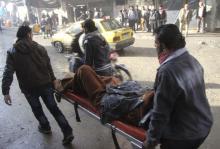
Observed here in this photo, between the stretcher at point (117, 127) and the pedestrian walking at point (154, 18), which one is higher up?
the pedestrian walking at point (154, 18)

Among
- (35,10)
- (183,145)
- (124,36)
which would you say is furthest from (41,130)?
(35,10)

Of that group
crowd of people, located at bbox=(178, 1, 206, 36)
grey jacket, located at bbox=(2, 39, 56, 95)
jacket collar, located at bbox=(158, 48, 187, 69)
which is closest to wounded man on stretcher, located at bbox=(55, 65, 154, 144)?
grey jacket, located at bbox=(2, 39, 56, 95)

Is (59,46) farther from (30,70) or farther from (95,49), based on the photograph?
(30,70)

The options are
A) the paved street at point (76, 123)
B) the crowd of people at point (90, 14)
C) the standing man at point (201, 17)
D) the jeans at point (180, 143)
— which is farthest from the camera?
the crowd of people at point (90, 14)

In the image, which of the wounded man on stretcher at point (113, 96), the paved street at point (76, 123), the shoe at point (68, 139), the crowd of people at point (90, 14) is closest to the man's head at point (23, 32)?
the wounded man on stretcher at point (113, 96)

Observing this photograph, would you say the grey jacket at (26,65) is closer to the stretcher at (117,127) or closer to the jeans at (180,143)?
the stretcher at (117,127)

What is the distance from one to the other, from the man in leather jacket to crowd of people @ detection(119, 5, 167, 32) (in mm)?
12651

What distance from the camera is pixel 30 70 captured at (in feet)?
14.8

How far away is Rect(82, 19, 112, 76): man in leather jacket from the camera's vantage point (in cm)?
507

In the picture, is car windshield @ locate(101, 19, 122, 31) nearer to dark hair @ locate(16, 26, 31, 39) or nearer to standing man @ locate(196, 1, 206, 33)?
standing man @ locate(196, 1, 206, 33)

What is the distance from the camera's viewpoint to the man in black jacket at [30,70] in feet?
14.6

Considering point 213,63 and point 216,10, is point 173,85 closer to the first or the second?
point 213,63

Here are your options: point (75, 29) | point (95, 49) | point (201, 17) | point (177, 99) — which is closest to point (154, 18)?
point (201, 17)

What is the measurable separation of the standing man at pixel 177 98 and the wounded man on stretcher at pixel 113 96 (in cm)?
67
